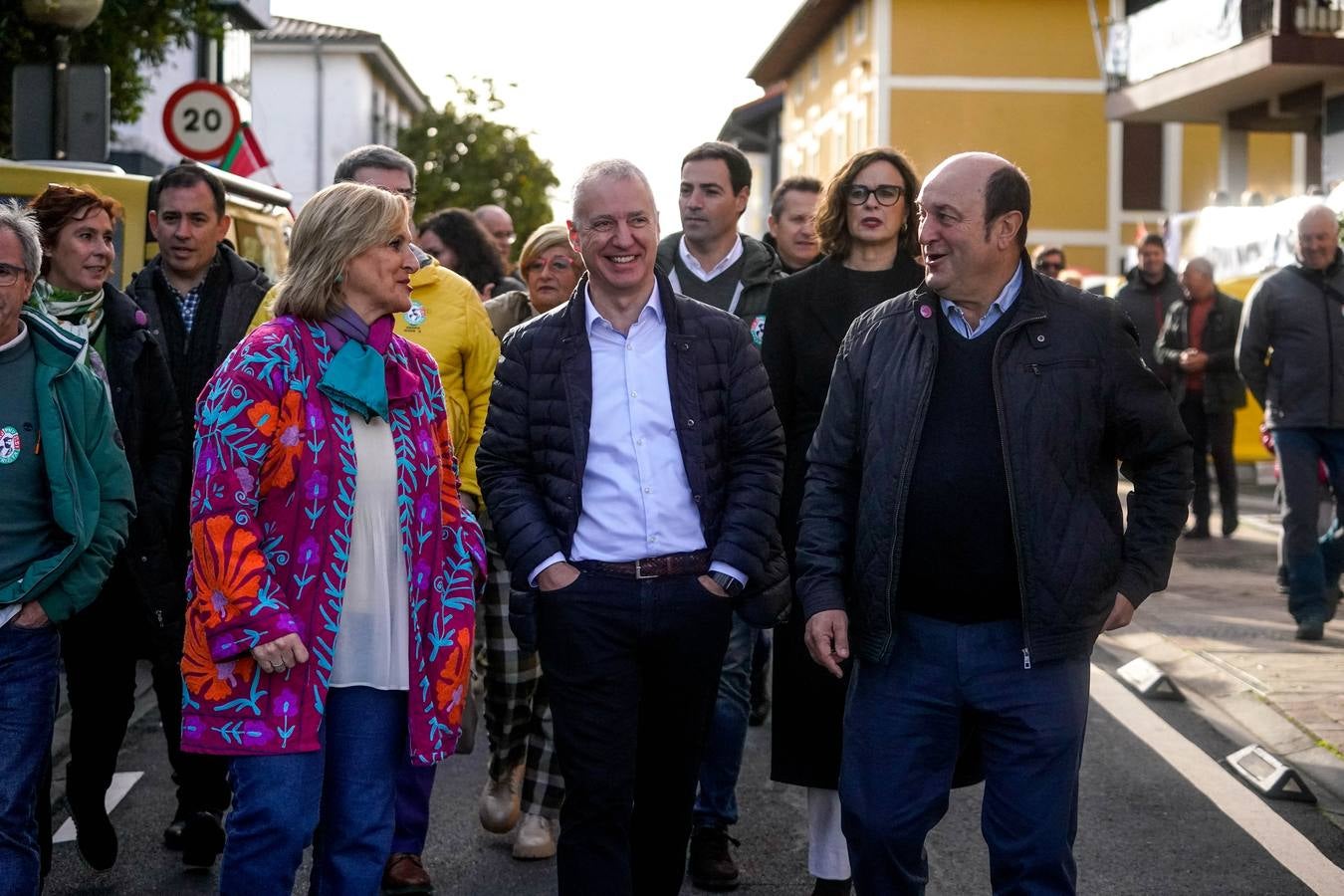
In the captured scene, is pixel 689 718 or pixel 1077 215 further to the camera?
pixel 1077 215

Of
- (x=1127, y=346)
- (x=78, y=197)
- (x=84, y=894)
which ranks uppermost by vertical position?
(x=78, y=197)

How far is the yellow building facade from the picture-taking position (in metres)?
41.2

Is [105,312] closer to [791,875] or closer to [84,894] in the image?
[84,894]

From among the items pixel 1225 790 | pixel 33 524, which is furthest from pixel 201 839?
pixel 1225 790

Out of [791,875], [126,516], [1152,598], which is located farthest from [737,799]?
[1152,598]

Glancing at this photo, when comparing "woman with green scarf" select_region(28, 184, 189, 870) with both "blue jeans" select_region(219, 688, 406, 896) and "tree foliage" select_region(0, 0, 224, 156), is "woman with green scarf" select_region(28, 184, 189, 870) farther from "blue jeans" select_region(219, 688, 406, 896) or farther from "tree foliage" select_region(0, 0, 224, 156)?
"tree foliage" select_region(0, 0, 224, 156)

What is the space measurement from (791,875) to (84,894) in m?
2.07

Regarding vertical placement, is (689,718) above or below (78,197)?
below

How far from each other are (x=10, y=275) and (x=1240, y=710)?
548 centimetres

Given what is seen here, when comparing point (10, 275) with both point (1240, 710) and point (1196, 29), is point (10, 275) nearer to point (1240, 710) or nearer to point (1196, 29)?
point (1240, 710)

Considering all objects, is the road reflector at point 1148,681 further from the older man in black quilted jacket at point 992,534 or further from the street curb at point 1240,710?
the older man in black quilted jacket at point 992,534

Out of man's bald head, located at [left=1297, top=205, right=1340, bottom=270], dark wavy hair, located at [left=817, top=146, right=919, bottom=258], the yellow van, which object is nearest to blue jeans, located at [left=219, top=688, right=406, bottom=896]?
dark wavy hair, located at [left=817, top=146, right=919, bottom=258]

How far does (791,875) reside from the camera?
18.9ft

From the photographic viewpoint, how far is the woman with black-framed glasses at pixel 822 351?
17.3 feet
